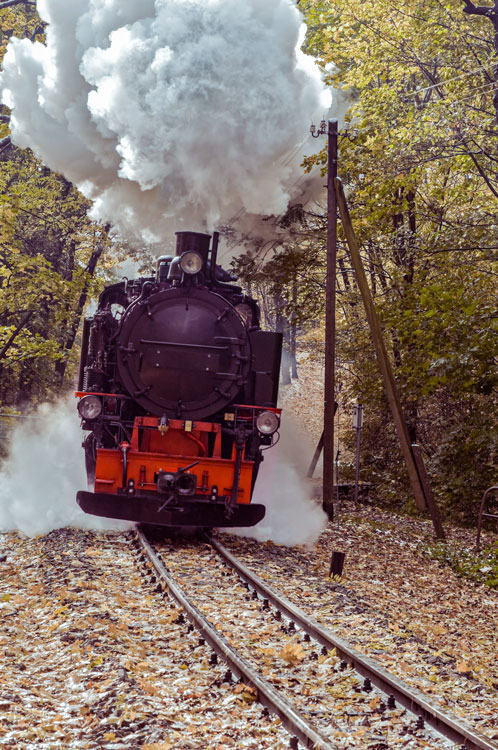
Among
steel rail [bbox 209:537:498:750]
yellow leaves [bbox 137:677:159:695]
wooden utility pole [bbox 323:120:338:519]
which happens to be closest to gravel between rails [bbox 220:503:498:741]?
steel rail [bbox 209:537:498:750]

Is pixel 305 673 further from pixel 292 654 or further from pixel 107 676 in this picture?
pixel 107 676

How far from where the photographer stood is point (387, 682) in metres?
4.63

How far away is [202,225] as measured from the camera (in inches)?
404

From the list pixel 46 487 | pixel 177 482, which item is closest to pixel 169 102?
pixel 177 482

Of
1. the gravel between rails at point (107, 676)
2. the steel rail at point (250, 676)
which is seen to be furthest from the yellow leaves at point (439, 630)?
the gravel between rails at point (107, 676)

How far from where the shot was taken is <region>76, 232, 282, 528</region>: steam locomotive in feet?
28.2

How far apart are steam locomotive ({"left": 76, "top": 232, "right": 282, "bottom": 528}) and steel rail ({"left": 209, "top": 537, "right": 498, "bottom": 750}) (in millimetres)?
1889

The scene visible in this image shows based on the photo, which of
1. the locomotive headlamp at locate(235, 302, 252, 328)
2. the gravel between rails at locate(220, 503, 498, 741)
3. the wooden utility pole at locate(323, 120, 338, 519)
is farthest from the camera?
the wooden utility pole at locate(323, 120, 338, 519)

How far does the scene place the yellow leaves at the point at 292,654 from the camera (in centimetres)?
512

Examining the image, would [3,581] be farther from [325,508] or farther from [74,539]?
[325,508]

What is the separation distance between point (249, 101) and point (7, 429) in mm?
13888

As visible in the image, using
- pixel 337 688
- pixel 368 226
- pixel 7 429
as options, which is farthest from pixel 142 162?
pixel 7 429

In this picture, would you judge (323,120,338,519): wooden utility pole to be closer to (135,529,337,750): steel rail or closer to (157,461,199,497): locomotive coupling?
(157,461,199,497): locomotive coupling

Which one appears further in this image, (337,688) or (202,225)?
(202,225)
